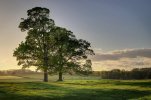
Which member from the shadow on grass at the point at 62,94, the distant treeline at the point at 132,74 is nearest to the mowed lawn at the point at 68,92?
the shadow on grass at the point at 62,94

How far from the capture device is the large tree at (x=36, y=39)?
8906cm

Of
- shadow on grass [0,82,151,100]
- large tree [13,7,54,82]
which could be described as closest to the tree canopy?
large tree [13,7,54,82]

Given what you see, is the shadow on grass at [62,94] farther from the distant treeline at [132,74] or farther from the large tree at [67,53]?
the distant treeline at [132,74]

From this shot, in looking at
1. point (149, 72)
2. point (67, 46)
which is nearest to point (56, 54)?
point (67, 46)

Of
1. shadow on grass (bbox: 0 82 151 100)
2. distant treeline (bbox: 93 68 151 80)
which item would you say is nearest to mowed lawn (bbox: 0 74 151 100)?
shadow on grass (bbox: 0 82 151 100)

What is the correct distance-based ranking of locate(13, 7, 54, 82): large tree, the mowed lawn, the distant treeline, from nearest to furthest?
the mowed lawn
locate(13, 7, 54, 82): large tree
the distant treeline

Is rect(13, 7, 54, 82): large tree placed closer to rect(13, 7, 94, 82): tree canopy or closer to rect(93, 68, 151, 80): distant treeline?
rect(13, 7, 94, 82): tree canopy

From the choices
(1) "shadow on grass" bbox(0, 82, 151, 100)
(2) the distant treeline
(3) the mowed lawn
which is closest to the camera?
(1) "shadow on grass" bbox(0, 82, 151, 100)

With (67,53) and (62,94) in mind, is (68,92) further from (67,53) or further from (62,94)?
(67,53)

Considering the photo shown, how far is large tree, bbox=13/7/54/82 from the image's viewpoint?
292 ft

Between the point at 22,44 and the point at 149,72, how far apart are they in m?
60.4

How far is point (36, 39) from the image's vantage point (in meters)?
90.1

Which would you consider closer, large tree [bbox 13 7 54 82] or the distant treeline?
large tree [bbox 13 7 54 82]

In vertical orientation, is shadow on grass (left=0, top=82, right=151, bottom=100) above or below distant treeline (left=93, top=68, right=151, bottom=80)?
below
